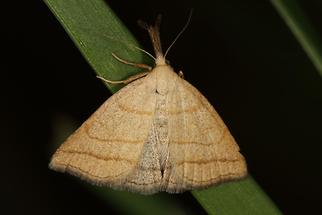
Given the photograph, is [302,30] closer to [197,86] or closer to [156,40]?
[156,40]

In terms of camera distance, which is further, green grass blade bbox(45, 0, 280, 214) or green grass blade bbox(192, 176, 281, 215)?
green grass blade bbox(192, 176, 281, 215)

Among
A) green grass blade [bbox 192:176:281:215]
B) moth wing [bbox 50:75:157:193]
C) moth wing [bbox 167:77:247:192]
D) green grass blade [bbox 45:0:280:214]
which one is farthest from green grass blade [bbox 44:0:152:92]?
green grass blade [bbox 192:176:281:215]

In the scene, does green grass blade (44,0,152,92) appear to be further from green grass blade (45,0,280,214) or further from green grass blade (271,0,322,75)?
green grass blade (271,0,322,75)

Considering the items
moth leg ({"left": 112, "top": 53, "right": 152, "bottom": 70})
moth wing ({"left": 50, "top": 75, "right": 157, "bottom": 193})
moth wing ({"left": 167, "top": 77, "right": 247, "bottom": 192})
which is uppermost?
moth leg ({"left": 112, "top": 53, "right": 152, "bottom": 70})

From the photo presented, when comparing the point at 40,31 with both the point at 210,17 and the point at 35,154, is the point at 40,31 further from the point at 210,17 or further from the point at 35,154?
the point at 210,17

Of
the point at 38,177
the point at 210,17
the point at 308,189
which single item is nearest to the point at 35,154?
the point at 38,177

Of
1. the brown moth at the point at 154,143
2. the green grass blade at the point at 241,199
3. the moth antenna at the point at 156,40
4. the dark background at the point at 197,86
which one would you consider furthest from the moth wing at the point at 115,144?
the dark background at the point at 197,86

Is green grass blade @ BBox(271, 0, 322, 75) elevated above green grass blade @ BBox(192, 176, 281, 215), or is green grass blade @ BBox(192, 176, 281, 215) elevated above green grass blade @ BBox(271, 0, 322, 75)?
green grass blade @ BBox(271, 0, 322, 75)
